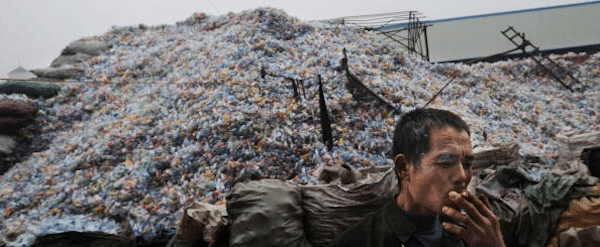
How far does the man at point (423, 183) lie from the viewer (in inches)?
54.1

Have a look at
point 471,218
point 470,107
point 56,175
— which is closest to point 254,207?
point 471,218

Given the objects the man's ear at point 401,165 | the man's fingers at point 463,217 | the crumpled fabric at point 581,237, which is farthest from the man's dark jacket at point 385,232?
the crumpled fabric at point 581,237

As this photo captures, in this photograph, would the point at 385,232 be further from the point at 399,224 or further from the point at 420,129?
the point at 420,129

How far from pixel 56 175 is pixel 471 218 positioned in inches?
274

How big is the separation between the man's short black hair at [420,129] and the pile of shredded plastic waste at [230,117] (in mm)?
3366

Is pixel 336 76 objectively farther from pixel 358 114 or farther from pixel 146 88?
pixel 146 88

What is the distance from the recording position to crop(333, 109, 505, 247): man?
4.51ft

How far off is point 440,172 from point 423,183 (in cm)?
7

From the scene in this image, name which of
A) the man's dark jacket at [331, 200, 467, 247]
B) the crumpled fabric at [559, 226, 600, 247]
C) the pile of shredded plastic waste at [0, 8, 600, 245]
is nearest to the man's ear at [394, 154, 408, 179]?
the man's dark jacket at [331, 200, 467, 247]

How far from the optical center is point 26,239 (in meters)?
3.80

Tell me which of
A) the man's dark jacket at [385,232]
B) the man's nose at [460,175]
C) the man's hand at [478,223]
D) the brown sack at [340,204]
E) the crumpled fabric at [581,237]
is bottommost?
the crumpled fabric at [581,237]

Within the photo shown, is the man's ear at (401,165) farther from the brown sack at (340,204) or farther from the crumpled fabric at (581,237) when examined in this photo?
the crumpled fabric at (581,237)

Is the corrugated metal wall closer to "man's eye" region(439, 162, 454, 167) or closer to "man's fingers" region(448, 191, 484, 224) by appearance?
"man's eye" region(439, 162, 454, 167)

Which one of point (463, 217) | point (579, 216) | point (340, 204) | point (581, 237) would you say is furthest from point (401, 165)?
point (579, 216)
